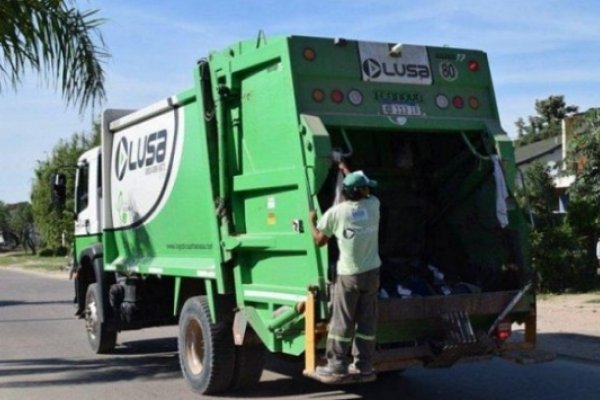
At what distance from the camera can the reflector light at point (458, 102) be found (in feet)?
26.5

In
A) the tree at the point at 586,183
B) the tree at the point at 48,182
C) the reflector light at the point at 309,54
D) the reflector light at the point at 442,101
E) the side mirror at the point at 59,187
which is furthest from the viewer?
the tree at the point at 48,182

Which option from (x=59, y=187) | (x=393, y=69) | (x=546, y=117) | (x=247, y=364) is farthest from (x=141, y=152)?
(x=546, y=117)

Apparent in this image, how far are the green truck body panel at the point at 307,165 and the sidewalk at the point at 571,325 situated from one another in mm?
3362

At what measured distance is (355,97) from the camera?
764cm

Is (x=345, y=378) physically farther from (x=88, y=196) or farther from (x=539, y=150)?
(x=539, y=150)

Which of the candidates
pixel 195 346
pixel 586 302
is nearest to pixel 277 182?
pixel 195 346

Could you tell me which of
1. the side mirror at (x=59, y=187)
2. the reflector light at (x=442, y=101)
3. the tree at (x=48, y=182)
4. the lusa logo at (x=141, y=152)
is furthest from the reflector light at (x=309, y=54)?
the tree at (x=48, y=182)

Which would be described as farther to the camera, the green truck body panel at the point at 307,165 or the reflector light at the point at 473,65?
the reflector light at the point at 473,65

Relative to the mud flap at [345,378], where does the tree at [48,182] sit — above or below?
above

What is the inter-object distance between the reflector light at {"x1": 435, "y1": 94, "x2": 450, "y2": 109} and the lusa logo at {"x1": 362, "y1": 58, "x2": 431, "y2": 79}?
0.71 ft

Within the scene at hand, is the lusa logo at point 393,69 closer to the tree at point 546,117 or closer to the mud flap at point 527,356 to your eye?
the mud flap at point 527,356

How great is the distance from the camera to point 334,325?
688 centimetres

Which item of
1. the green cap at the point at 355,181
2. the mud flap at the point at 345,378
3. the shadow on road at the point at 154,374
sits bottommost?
the shadow on road at the point at 154,374

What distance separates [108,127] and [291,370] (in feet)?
12.8
